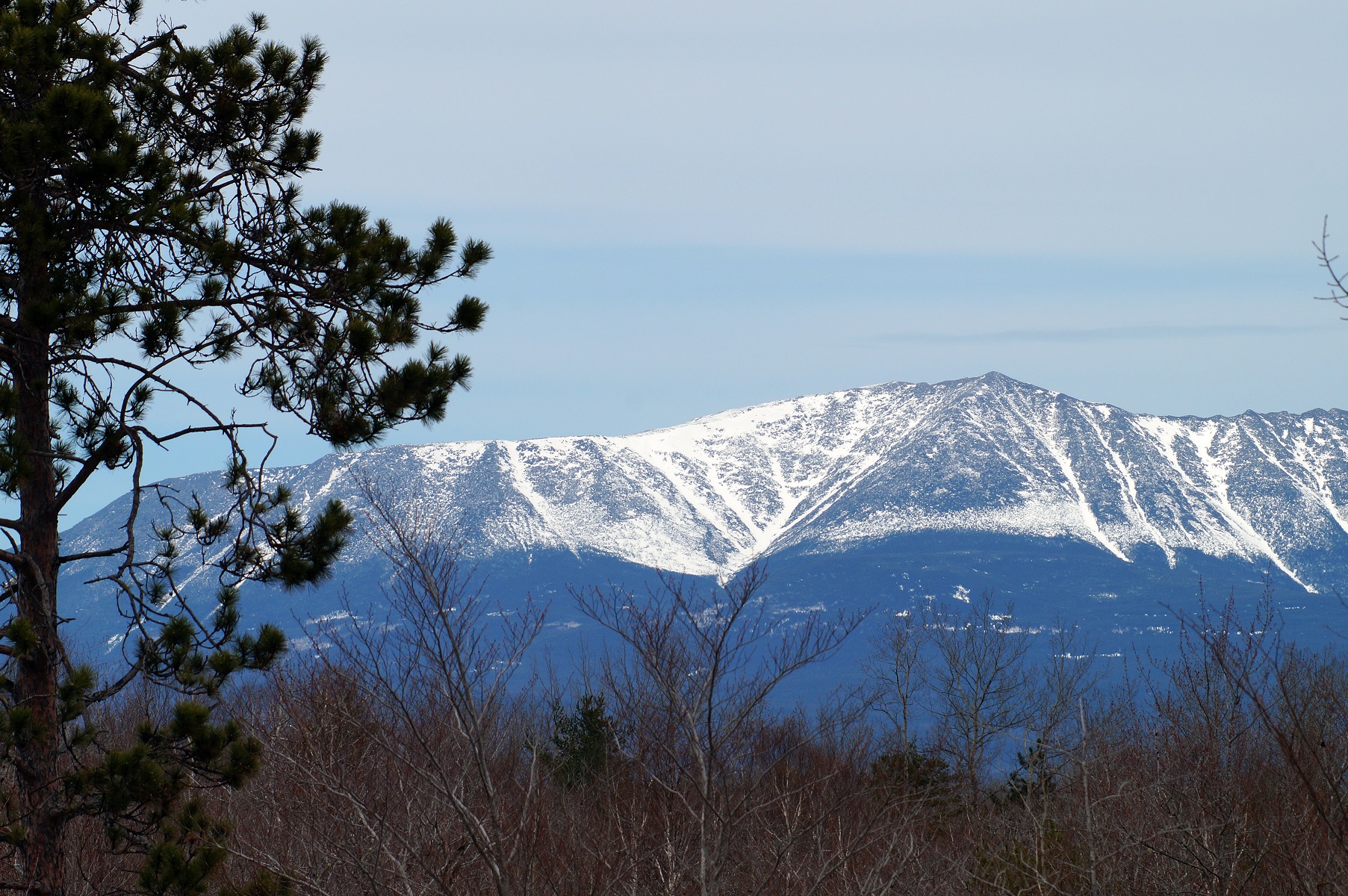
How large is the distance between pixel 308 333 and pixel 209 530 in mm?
1588

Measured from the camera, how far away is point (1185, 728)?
2338 centimetres

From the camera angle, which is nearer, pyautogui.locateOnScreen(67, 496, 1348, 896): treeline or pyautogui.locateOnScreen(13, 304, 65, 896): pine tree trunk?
pyautogui.locateOnScreen(13, 304, 65, 896): pine tree trunk

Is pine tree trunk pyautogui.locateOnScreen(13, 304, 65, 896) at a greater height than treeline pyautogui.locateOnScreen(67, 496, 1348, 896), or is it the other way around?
pine tree trunk pyautogui.locateOnScreen(13, 304, 65, 896)

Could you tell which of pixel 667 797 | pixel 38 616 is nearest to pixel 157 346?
pixel 38 616

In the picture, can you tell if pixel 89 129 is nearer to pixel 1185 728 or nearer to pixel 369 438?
pixel 369 438

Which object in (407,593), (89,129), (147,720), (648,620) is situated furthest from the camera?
(648,620)

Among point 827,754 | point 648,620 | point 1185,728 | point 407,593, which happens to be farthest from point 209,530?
point 827,754

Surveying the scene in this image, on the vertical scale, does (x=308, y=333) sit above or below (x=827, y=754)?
above

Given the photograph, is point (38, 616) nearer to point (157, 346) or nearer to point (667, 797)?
point (157, 346)

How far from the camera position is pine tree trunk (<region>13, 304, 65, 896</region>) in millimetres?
7914

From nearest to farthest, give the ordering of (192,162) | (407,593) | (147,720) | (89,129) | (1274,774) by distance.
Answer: (89,129)
(147,720)
(192,162)
(407,593)
(1274,774)

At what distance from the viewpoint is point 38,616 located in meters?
8.16

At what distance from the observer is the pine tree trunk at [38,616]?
791cm

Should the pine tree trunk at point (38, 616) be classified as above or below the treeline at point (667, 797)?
above
